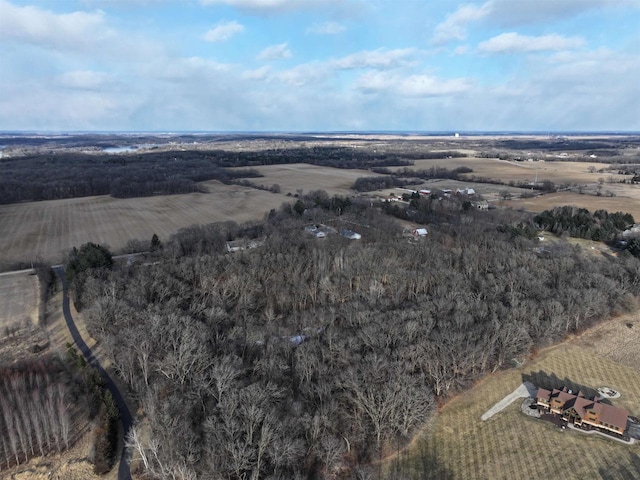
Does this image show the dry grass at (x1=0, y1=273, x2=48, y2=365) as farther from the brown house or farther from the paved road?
the brown house

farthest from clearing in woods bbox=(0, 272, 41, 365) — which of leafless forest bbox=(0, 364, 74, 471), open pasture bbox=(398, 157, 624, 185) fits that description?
open pasture bbox=(398, 157, 624, 185)

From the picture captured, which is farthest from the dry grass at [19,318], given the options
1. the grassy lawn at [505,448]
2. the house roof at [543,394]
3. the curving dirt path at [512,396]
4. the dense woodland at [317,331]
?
the house roof at [543,394]

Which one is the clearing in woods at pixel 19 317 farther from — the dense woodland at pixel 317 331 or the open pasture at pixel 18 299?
the dense woodland at pixel 317 331

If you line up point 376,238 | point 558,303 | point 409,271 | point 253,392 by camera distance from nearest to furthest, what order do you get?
point 253,392
point 558,303
point 409,271
point 376,238

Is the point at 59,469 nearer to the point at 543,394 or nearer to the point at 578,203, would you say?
the point at 543,394

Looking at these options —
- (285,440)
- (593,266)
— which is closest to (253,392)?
(285,440)

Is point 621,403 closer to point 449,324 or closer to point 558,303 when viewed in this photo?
point 558,303
